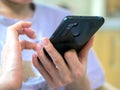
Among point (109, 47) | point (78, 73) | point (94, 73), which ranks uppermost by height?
point (78, 73)

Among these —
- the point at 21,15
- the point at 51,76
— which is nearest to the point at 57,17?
the point at 21,15

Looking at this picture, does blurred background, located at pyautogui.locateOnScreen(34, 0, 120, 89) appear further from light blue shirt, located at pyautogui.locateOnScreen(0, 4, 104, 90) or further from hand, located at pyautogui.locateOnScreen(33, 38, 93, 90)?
hand, located at pyautogui.locateOnScreen(33, 38, 93, 90)

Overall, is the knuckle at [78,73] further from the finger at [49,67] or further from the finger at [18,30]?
the finger at [18,30]

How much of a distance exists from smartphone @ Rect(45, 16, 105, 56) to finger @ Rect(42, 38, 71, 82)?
0.04 feet

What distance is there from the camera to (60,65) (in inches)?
27.4

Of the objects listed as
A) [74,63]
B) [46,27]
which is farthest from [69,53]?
[46,27]

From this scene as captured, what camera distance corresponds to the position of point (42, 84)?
83 cm

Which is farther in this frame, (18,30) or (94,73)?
(94,73)

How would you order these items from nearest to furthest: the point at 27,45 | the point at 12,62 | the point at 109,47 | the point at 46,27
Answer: the point at 12,62
the point at 27,45
the point at 46,27
the point at 109,47

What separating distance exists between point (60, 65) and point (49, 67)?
0.03 metres

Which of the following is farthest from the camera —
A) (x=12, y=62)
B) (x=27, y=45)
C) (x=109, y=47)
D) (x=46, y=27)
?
(x=109, y=47)

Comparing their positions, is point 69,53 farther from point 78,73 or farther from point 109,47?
point 109,47

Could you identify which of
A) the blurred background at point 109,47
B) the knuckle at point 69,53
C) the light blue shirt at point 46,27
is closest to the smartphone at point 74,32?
the knuckle at point 69,53

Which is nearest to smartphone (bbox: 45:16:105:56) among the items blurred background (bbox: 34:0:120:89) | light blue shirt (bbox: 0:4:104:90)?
light blue shirt (bbox: 0:4:104:90)
